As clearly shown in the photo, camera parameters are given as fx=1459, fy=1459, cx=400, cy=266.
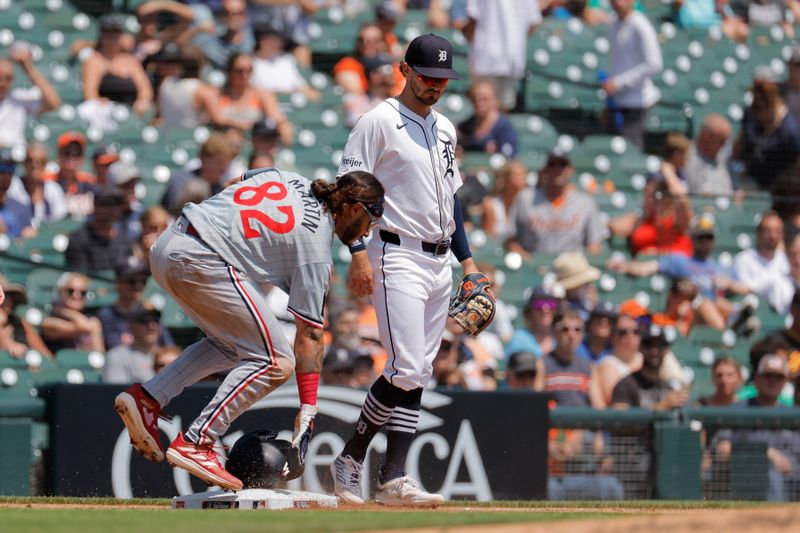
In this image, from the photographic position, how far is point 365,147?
21.8ft

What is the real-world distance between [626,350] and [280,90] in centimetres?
427

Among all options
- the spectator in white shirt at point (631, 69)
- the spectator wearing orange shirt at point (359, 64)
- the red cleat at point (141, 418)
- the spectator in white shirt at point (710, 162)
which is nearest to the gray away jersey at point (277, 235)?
the red cleat at point (141, 418)

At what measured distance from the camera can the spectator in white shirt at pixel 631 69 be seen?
13586 mm

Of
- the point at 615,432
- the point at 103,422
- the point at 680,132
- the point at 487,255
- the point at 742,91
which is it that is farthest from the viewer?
the point at 742,91

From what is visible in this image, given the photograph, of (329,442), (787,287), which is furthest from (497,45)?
(329,442)

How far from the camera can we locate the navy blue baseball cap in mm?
6602

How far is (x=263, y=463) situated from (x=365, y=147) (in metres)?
1.50

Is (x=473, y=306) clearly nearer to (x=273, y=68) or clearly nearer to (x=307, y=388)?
(x=307, y=388)

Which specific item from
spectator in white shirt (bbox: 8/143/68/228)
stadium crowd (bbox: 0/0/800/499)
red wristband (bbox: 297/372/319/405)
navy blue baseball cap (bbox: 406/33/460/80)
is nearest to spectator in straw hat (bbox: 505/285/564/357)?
stadium crowd (bbox: 0/0/800/499)

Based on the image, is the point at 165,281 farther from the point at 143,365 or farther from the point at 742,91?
the point at 742,91

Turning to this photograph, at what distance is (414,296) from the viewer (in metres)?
6.62

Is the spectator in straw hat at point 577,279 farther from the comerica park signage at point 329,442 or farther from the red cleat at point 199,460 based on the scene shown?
the red cleat at point 199,460

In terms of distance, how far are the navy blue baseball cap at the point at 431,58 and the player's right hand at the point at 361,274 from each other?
2.93 feet

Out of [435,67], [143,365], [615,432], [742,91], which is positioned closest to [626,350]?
[615,432]
